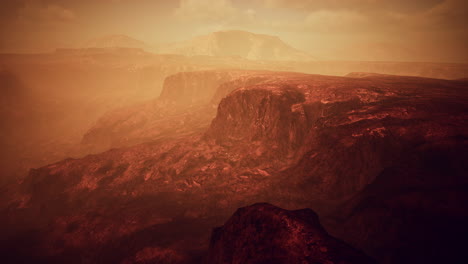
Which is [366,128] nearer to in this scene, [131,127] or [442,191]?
[442,191]

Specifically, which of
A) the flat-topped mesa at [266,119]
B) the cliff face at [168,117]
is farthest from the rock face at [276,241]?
the cliff face at [168,117]

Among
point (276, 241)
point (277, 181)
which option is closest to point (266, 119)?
point (277, 181)

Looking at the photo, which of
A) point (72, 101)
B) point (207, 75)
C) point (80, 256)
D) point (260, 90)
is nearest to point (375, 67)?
point (207, 75)

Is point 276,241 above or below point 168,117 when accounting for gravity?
above

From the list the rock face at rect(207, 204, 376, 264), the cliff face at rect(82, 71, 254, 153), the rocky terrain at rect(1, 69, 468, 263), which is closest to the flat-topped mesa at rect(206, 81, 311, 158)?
the rocky terrain at rect(1, 69, 468, 263)

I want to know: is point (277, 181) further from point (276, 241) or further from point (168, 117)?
point (168, 117)
